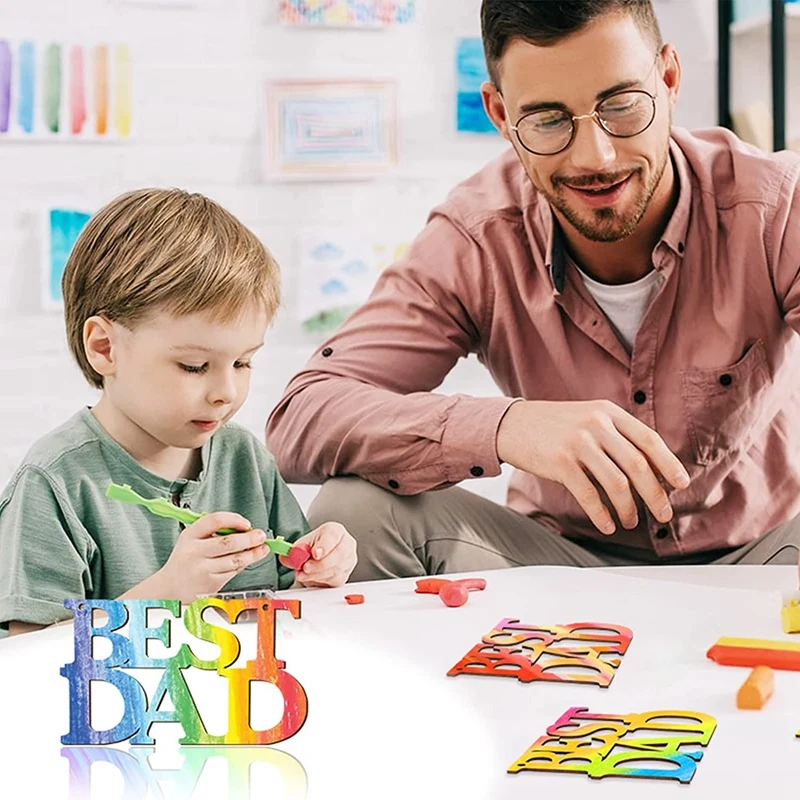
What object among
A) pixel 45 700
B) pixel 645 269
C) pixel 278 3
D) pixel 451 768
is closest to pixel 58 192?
pixel 278 3

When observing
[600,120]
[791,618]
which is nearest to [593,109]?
[600,120]

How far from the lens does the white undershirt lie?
62.8 inches

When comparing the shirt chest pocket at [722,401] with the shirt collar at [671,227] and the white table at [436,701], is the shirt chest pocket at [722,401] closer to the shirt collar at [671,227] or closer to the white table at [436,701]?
the shirt collar at [671,227]

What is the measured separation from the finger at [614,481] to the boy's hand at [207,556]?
32 cm

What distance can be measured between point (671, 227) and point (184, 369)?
2.14ft

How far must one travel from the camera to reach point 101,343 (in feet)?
4.19

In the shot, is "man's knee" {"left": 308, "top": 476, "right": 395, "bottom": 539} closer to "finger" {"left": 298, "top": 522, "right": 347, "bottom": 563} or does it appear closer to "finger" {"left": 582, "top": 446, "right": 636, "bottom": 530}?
"finger" {"left": 298, "top": 522, "right": 347, "bottom": 563}

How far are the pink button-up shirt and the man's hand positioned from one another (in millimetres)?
173

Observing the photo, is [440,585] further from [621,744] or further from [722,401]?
[722,401]

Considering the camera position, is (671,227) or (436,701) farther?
(671,227)

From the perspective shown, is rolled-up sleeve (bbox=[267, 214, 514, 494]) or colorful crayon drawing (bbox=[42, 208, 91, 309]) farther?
colorful crayon drawing (bbox=[42, 208, 91, 309])

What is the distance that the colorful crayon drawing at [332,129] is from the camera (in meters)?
2.60

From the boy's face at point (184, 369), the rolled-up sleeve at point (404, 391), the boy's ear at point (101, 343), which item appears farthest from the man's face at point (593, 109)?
the boy's ear at point (101, 343)

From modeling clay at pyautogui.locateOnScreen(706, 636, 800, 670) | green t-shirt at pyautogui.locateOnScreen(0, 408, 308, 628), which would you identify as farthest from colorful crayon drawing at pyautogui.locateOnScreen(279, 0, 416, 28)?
modeling clay at pyautogui.locateOnScreen(706, 636, 800, 670)
